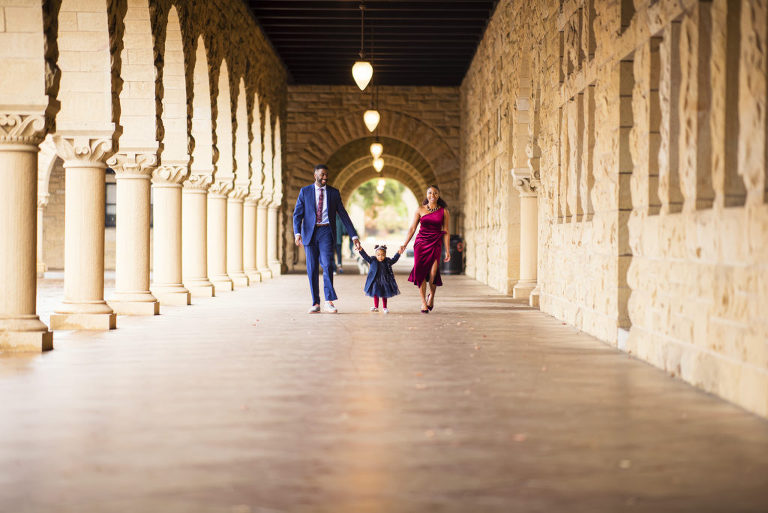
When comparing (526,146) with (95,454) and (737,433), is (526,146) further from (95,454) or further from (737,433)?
(95,454)

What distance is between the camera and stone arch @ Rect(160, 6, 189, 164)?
41.7 feet

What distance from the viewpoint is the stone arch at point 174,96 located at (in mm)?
12711

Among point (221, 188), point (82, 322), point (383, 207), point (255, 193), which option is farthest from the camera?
point (383, 207)

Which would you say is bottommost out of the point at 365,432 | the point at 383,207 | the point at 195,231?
the point at 365,432

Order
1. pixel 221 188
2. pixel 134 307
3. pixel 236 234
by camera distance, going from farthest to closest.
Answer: pixel 236 234 < pixel 221 188 < pixel 134 307

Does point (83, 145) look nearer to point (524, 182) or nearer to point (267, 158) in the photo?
point (524, 182)

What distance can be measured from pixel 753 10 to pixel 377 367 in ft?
10.7

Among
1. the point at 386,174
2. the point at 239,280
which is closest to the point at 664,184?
the point at 239,280

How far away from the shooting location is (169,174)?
13.3 meters

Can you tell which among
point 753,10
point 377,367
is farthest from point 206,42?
point 753,10

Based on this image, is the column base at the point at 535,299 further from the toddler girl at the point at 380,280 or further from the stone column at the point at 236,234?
the stone column at the point at 236,234

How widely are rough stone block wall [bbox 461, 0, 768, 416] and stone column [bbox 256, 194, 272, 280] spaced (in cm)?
1108

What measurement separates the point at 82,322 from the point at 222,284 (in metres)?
7.21

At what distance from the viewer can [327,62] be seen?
77.4 feet
